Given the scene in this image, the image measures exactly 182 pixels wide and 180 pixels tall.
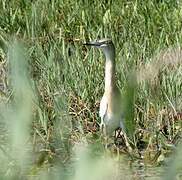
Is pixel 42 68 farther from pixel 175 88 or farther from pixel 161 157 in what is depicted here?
pixel 161 157

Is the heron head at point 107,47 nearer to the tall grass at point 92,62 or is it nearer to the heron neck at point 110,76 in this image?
the heron neck at point 110,76

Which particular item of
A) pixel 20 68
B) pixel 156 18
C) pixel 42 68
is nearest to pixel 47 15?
pixel 156 18

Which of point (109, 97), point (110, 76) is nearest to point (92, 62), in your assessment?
point (110, 76)

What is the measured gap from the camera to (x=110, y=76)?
5.11m

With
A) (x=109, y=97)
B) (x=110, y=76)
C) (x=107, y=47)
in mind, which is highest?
(x=107, y=47)

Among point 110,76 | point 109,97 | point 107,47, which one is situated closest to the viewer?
point 109,97

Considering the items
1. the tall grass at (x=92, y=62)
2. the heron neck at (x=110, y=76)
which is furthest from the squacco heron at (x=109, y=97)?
the tall grass at (x=92, y=62)

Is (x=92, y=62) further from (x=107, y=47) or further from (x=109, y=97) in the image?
(x=109, y=97)

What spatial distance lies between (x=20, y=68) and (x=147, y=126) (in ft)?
12.3

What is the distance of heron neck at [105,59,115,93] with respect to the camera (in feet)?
16.5

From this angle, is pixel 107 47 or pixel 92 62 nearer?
pixel 107 47

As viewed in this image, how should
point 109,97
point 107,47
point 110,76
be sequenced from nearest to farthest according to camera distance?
point 109,97
point 110,76
point 107,47

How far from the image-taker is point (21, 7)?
7.43 m

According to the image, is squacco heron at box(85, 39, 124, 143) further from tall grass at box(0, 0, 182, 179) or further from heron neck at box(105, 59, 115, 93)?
tall grass at box(0, 0, 182, 179)
